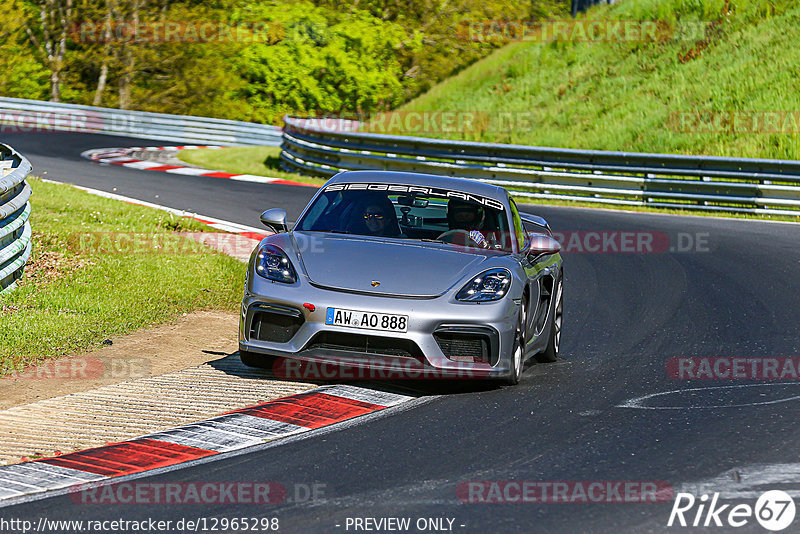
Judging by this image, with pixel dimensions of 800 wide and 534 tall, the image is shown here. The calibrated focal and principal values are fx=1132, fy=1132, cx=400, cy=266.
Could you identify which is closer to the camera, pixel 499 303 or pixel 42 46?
pixel 499 303

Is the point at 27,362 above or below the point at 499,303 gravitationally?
below

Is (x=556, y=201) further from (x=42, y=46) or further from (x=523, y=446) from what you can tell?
(x=42, y=46)

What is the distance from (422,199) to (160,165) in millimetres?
17130

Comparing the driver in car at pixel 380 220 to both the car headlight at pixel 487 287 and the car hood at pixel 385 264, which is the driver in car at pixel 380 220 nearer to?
the car hood at pixel 385 264

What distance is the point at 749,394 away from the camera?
23.8ft

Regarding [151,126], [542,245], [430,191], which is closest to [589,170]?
[430,191]

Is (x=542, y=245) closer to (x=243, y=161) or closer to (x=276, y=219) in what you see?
(x=276, y=219)

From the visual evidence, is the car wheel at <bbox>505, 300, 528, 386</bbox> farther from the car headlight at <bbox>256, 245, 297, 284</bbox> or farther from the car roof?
the car headlight at <bbox>256, 245, 297, 284</bbox>

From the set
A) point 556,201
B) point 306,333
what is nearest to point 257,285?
point 306,333

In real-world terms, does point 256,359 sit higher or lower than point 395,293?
lower

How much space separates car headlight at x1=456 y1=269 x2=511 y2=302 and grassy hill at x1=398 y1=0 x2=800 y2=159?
17638 millimetres

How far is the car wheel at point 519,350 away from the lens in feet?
23.9

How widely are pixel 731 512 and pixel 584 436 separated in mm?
1435

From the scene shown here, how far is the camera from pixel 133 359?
321 inches
